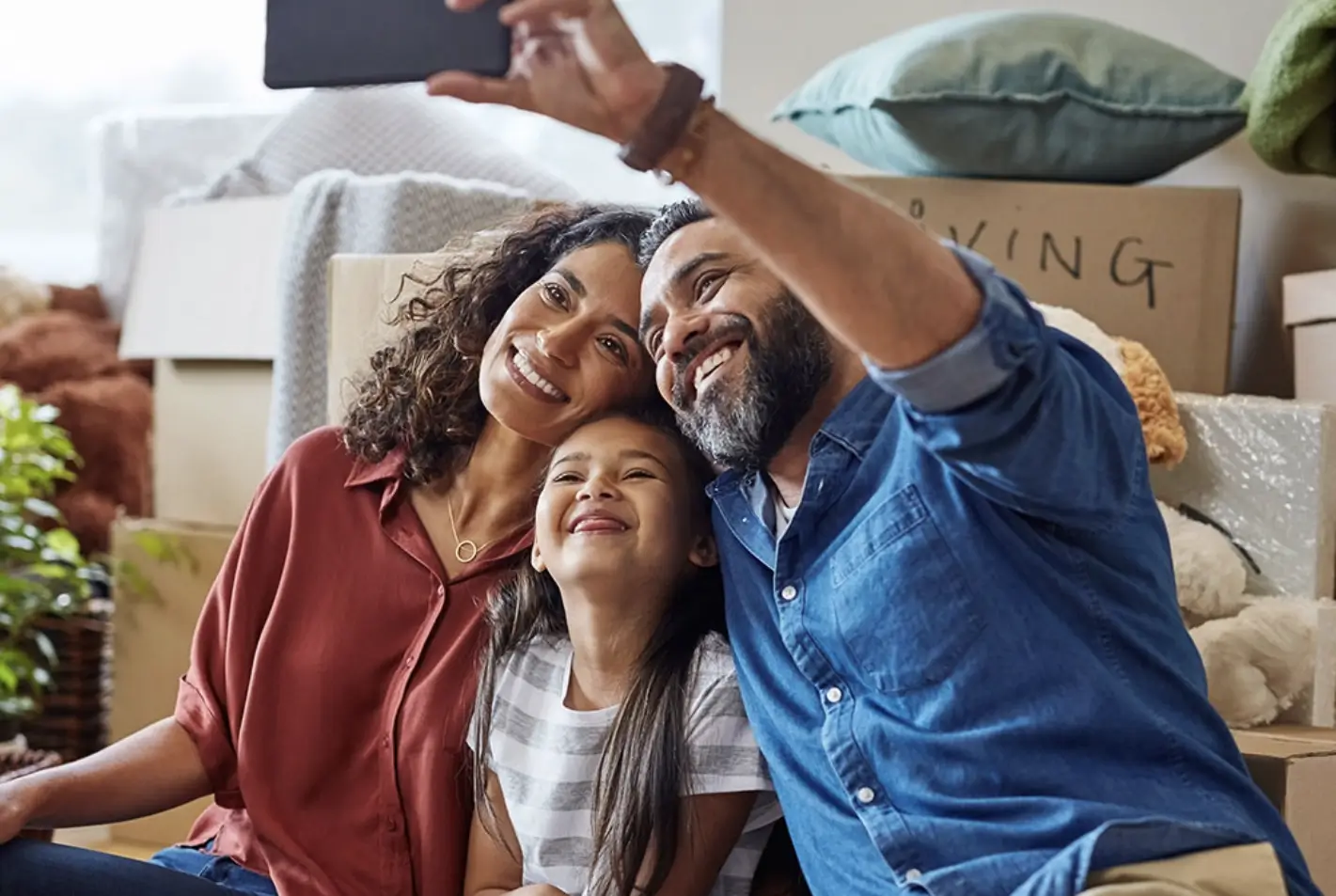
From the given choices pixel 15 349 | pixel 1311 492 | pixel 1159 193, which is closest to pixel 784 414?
pixel 1311 492

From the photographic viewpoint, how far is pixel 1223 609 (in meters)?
1.50

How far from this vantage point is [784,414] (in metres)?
1.10

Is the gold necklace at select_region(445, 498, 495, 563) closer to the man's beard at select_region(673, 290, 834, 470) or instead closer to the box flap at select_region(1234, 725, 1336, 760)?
the man's beard at select_region(673, 290, 834, 470)

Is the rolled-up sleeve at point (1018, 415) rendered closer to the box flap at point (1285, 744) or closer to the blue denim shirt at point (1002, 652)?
the blue denim shirt at point (1002, 652)

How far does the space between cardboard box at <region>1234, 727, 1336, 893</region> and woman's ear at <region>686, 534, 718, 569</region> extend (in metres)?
0.50

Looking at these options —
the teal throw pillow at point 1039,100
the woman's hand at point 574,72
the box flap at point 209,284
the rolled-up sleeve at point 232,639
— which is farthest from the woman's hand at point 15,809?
the teal throw pillow at point 1039,100

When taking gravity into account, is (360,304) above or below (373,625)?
above

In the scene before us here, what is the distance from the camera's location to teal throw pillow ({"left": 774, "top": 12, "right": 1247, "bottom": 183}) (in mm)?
1681

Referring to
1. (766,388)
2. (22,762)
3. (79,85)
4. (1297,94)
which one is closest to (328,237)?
(22,762)

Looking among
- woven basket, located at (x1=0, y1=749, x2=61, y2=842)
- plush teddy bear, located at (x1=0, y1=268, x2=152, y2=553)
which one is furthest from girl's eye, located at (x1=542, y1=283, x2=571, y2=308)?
plush teddy bear, located at (x1=0, y1=268, x2=152, y2=553)

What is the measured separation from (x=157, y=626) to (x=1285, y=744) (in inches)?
57.8

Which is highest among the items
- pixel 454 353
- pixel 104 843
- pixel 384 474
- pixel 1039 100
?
pixel 1039 100

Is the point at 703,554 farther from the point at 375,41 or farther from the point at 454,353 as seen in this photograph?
the point at 375,41

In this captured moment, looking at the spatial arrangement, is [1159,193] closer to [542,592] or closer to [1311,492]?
[1311,492]
